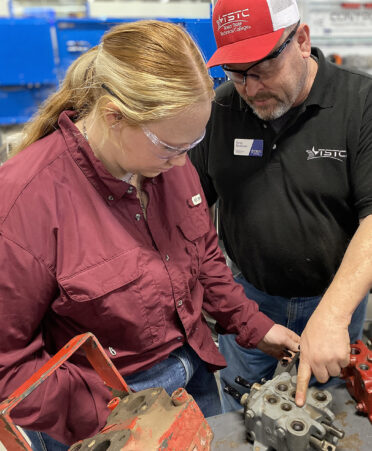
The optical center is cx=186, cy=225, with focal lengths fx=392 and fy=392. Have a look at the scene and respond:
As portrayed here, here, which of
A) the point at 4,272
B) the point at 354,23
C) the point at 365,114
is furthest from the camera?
the point at 354,23

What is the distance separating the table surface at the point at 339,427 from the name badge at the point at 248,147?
2.52ft

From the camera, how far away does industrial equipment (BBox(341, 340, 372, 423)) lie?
0.89m

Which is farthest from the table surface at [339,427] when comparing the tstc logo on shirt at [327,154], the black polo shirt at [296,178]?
the tstc logo on shirt at [327,154]

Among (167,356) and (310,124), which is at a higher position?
(310,124)

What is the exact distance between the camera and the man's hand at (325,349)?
92cm

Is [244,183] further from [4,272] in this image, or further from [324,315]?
[4,272]

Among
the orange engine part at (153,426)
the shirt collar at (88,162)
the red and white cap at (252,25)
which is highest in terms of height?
the red and white cap at (252,25)

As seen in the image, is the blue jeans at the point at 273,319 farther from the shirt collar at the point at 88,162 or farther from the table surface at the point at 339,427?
the shirt collar at the point at 88,162

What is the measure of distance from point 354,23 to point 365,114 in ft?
7.86

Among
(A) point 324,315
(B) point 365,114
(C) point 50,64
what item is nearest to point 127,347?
(A) point 324,315

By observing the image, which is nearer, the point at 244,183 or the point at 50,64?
the point at 244,183

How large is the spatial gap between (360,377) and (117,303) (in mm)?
591

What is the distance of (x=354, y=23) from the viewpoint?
10.1ft

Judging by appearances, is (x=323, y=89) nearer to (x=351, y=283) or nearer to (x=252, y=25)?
(x=252, y=25)
